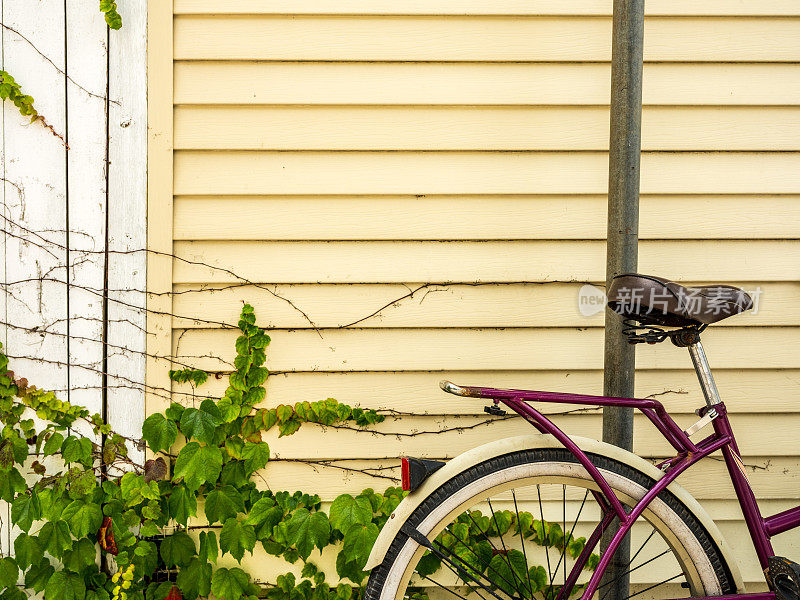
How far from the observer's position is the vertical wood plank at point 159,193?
85.4 inches

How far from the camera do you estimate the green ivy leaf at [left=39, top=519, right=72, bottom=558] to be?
2.12 meters

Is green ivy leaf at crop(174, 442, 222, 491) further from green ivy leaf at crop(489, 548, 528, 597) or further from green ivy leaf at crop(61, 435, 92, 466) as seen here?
green ivy leaf at crop(489, 548, 528, 597)

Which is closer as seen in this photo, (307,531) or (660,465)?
(660,465)

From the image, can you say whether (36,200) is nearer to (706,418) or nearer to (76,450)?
(76,450)

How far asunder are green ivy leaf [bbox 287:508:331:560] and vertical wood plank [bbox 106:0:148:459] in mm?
626

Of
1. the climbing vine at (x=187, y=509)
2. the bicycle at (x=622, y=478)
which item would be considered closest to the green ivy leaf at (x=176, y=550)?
the climbing vine at (x=187, y=509)

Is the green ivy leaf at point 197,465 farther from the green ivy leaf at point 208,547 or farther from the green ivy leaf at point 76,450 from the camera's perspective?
the green ivy leaf at point 76,450

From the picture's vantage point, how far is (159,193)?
2.20 meters

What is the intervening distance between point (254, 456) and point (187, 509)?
28 cm

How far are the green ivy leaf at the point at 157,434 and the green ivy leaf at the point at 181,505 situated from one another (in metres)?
0.17

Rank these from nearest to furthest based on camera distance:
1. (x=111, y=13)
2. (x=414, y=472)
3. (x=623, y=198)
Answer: (x=414, y=472), (x=623, y=198), (x=111, y=13)

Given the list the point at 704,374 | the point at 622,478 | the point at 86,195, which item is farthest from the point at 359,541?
the point at 86,195

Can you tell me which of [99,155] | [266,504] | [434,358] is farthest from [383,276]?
[99,155]

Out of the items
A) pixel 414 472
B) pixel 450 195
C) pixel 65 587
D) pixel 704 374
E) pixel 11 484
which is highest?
pixel 450 195
